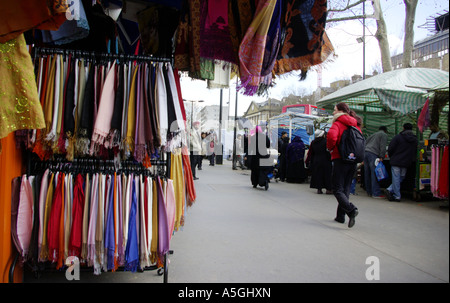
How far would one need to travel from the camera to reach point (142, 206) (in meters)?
2.64

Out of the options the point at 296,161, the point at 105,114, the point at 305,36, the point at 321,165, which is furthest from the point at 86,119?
the point at 296,161

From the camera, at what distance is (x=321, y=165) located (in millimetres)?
9125

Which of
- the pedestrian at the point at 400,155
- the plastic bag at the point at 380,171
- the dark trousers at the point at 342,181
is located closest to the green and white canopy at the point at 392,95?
the pedestrian at the point at 400,155

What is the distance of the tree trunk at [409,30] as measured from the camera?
119 centimetres

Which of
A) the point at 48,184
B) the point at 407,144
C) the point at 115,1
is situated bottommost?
the point at 48,184

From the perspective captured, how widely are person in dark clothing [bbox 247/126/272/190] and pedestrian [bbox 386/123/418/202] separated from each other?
348 centimetres

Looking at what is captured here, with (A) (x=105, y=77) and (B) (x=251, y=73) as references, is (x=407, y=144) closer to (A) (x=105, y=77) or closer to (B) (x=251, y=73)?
(B) (x=251, y=73)

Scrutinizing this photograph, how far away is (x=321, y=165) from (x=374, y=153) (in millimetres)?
1544

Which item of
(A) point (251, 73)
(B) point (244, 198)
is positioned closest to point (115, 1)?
(A) point (251, 73)

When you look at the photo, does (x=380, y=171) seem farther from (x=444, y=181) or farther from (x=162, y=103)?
(x=444, y=181)

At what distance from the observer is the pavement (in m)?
1.81

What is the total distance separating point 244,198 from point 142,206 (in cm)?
530

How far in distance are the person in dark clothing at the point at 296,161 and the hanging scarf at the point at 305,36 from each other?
9.12 metres
